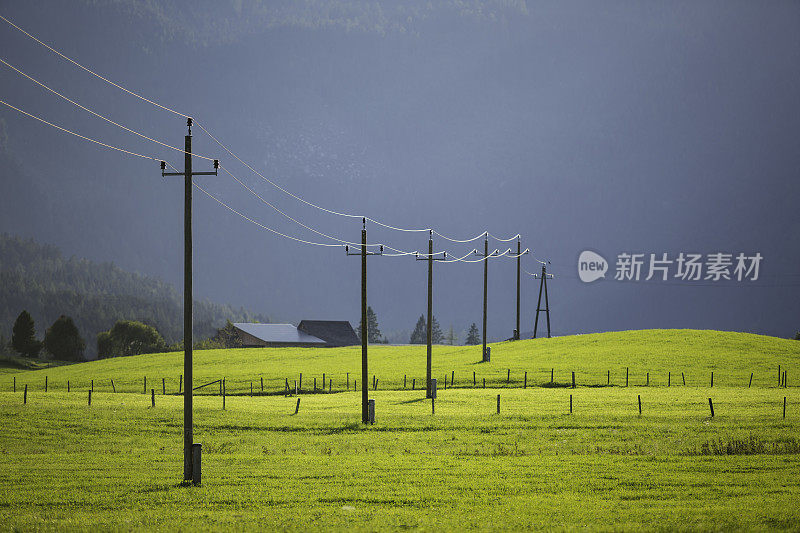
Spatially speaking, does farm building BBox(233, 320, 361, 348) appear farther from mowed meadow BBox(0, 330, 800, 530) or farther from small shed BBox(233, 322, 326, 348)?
mowed meadow BBox(0, 330, 800, 530)

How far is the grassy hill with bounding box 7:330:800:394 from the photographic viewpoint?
8050 cm

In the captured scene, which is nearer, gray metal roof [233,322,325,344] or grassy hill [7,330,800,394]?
grassy hill [7,330,800,394]

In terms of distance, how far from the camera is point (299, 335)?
7195 inches

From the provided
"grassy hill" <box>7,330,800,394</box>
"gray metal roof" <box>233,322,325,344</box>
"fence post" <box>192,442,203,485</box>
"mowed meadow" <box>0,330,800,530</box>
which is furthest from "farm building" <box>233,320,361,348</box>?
"fence post" <box>192,442,203,485</box>

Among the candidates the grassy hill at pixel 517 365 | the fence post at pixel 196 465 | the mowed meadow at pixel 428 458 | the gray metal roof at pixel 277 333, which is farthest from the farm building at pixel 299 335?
the fence post at pixel 196 465

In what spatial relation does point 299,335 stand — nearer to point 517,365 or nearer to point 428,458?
point 517,365

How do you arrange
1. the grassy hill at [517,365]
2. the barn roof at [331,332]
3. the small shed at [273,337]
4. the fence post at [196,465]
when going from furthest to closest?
1. the barn roof at [331,332]
2. the small shed at [273,337]
3. the grassy hill at [517,365]
4. the fence post at [196,465]

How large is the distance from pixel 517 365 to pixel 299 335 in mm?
99521

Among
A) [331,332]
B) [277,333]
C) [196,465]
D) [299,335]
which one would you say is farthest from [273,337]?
[196,465]

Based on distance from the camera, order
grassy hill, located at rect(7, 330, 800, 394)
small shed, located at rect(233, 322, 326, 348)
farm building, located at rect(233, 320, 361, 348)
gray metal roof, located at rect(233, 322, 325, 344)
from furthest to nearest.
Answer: gray metal roof, located at rect(233, 322, 325, 344), farm building, located at rect(233, 320, 361, 348), small shed, located at rect(233, 322, 326, 348), grassy hill, located at rect(7, 330, 800, 394)

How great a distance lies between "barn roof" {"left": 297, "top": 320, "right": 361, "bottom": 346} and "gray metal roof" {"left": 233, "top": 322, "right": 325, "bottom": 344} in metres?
2.48

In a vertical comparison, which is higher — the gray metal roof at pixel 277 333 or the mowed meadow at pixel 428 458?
the gray metal roof at pixel 277 333

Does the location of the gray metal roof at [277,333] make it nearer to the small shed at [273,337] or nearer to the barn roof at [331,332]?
the small shed at [273,337]

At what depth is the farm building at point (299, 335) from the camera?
17400 centimetres
